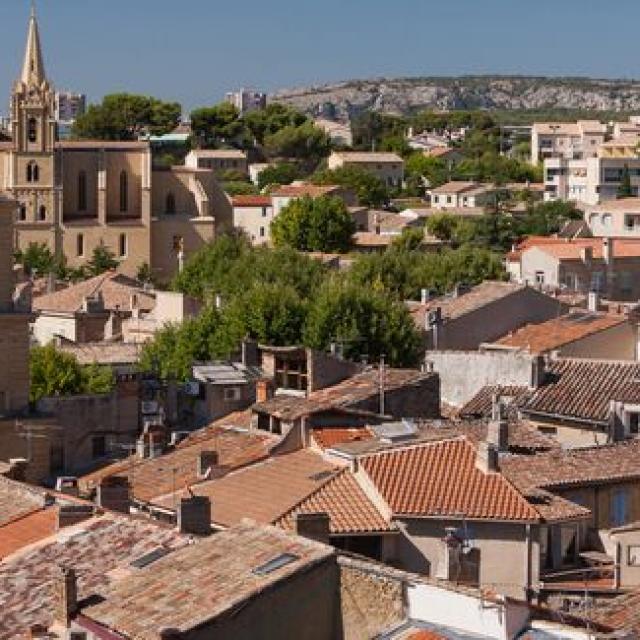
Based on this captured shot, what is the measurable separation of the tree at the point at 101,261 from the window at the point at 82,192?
10.4 ft

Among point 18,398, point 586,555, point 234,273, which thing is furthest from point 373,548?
point 234,273

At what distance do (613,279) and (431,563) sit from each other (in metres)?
49.8

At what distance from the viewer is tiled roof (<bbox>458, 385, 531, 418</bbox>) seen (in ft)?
108

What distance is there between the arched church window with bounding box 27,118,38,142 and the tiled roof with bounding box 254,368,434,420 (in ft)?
209

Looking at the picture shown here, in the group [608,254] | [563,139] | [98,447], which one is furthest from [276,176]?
[98,447]

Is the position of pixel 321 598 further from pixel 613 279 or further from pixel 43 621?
pixel 613 279

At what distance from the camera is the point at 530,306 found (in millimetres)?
50906

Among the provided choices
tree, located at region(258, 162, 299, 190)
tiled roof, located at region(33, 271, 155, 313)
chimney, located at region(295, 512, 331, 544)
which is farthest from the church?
chimney, located at region(295, 512, 331, 544)

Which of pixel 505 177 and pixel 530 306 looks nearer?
pixel 530 306

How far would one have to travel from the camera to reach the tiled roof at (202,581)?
15.4m

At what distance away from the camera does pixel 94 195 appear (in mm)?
99062

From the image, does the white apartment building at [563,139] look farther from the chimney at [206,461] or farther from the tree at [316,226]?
the chimney at [206,461]

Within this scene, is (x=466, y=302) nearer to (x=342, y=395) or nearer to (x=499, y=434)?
(x=342, y=395)

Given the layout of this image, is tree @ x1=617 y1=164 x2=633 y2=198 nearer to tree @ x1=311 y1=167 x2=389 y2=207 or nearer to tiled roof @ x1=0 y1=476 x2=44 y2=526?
tree @ x1=311 y1=167 x2=389 y2=207
